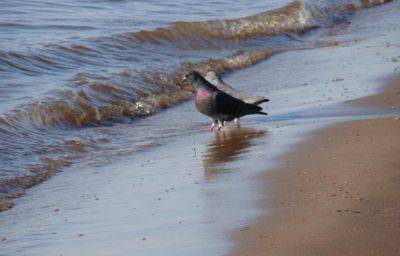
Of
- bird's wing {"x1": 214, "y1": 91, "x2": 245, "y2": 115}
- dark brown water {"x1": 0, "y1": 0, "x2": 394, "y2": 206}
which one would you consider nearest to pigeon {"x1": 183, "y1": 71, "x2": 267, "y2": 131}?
bird's wing {"x1": 214, "y1": 91, "x2": 245, "y2": 115}

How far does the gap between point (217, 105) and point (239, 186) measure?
10.2ft

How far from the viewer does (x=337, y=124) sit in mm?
8789

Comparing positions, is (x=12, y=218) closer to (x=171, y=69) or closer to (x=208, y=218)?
(x=208, y=218)

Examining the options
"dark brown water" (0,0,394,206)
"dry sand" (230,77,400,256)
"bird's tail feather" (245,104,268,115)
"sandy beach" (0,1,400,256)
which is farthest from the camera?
"bird's tail feather" (245,104,268,115)

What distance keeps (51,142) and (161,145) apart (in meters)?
1.17

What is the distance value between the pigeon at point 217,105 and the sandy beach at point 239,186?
0.17 metres

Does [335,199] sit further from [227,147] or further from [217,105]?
[217,105]

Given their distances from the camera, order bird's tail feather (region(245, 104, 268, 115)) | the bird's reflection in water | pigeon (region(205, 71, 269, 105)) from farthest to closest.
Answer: pigeon (region(205, 71, 269, 105)) → bird's tail feather (region(245, 104, 268, 115)) → the bird's reflection in water

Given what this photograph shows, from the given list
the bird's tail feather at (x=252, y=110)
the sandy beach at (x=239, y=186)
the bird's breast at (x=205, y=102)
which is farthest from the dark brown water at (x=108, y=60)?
the bird's tail feather at (x=252, y=110)

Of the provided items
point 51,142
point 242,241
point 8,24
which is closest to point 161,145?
point 51,142

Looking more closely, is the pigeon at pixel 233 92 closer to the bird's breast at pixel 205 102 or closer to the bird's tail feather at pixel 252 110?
the bird's tail feather at pixel 252 110

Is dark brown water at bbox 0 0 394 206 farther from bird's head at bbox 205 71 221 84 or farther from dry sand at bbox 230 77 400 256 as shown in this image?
dry sand at bbox 230 77 400 256

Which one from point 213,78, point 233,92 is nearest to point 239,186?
point 233,92

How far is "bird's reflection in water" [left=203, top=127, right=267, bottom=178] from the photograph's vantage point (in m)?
7.62
